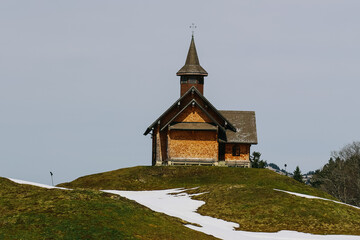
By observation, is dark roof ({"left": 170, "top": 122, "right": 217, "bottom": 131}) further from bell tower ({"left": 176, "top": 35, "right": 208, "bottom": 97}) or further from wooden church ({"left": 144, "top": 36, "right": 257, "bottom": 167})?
bell tower ({"left": 176, "top": 35, "right": 208, "bottom": 97})

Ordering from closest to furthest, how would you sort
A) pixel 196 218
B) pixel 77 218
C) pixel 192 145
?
pixel 77 218 → pixel 196 218 → pixel 192 145

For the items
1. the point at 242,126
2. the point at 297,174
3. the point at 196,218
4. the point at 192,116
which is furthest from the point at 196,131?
the point at 297,174

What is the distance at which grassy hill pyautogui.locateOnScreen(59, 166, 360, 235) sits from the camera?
149 feet

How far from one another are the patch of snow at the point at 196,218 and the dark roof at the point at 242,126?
16.6 m

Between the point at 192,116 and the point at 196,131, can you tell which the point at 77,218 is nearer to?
the point at 196,131

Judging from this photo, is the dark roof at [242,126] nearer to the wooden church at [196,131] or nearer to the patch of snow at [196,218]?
the wooden church at [196,131]

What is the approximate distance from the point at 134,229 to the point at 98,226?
2295 mm

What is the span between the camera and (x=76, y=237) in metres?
33.4

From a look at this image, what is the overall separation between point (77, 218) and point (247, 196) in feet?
63.6

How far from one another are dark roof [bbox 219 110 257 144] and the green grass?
30.5 m

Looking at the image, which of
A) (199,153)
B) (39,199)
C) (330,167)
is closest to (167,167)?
(199,153)

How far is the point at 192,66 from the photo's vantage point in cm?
7606

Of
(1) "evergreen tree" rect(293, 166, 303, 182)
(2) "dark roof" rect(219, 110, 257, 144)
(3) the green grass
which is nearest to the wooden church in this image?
(2) "dark roof" rect(219, 110, 257, 144)

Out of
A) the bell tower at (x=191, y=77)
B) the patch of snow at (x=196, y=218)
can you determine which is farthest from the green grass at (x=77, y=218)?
the bell tower at (x=191, y=77)
